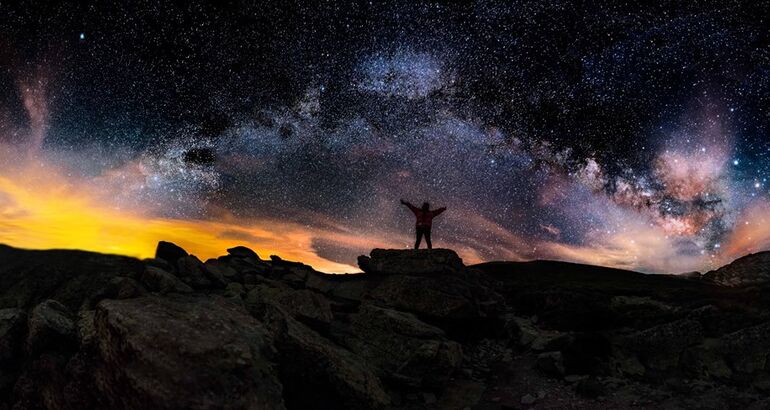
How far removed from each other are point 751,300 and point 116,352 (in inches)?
877

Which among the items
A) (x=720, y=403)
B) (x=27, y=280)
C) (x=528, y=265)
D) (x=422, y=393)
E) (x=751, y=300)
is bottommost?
(x=422, y=393)

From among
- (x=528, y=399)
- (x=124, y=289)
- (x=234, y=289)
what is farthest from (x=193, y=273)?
(x=528, y=399)

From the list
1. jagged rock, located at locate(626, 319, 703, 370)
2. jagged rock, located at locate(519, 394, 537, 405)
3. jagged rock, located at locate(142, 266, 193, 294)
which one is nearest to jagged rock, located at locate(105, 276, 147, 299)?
jagged rock, located at locate(142, 266, 193, 294)

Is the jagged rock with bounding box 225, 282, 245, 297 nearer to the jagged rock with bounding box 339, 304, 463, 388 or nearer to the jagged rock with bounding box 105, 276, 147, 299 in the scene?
the jagged rock with bounding box 105, 276, 147, 299

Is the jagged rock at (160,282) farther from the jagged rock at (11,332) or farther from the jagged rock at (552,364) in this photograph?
the jagged rock at (552,364)

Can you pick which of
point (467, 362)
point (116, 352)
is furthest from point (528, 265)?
point (116, 352)

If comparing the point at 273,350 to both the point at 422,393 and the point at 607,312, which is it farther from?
the point at 607,312

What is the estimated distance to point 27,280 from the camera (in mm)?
15891

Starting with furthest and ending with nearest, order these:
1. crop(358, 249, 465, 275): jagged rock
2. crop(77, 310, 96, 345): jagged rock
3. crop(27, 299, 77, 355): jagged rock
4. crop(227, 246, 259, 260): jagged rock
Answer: crop(227, 246, 259, 260): jagged rock
crop(358, 249, 465, 275): jagged rock
crop(27, 299, 77, 355): jagged rock
crop(77, 310, 96, 345): jagged rock

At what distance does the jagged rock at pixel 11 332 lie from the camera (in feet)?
36.8

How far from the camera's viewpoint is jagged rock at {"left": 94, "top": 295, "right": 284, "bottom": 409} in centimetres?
831

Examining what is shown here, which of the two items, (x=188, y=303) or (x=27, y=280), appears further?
(x=27, y=280)

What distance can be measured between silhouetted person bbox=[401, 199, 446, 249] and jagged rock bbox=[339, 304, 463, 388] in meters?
8.66

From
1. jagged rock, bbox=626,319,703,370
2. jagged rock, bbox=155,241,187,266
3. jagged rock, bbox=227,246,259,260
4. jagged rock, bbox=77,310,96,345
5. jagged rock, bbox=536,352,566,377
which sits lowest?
jagged rock, bbox=536,352,566,377
